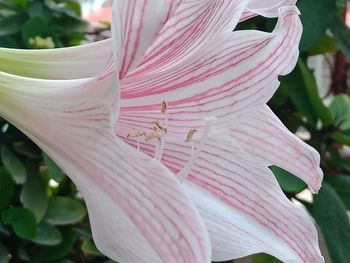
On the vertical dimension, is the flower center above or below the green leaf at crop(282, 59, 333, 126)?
above

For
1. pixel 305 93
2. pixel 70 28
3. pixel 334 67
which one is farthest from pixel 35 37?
pixel 334 67

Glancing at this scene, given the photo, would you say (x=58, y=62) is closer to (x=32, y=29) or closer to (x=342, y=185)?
(x=32, y=29)

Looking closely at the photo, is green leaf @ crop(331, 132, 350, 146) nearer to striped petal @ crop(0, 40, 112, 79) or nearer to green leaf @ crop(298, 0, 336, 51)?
green leaf @ crop(298, 0, 336, 51)

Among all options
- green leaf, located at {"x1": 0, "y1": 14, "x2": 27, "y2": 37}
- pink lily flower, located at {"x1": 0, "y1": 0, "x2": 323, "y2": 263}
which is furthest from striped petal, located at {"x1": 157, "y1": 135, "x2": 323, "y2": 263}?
green leaf, located at {"x1": 0, "y1": 14, "x2": 27, "y2": 37}

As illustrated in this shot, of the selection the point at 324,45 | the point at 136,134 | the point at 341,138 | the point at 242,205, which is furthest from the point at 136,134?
the point at 324,45

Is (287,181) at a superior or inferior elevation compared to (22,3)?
inferior

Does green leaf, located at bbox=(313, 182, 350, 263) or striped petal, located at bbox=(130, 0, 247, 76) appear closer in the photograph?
striped petal, located at bbox=(130, 0, 247, 76)

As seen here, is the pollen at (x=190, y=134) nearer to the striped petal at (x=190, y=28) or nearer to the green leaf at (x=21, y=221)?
the striped petal at (x=190, y=28)
